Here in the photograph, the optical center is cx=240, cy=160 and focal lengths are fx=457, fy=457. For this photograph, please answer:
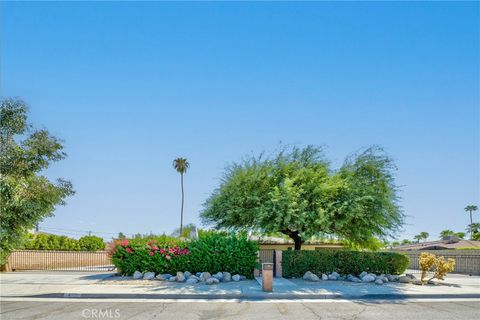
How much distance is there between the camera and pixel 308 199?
69.0 feet

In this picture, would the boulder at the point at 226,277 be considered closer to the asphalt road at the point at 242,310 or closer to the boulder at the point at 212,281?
the boulder at the point at 212,281

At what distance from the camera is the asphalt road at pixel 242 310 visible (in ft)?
38.3

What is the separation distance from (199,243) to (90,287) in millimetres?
5464

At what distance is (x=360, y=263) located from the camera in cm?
2128

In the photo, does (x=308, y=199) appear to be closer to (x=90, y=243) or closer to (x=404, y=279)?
(x=404, y=279)

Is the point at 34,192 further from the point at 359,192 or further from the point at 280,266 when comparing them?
the point at 359,192

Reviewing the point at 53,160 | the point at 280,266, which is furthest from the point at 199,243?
the point at 53,160

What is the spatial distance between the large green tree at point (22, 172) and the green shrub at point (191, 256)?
420cm

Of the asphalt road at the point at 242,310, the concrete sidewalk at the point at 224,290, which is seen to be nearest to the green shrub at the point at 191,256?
the concrete sidewalk at the point at 224,290

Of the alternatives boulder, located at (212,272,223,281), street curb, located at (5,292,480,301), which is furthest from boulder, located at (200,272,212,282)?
street curb, located at (5,292,480,301)

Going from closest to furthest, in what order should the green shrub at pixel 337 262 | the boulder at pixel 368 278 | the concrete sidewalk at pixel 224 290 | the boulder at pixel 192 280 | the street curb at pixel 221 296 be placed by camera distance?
the street curb at pixel 221 296 → the concrete sidewalk at pixel 224 290 → the boulder at pixel 192 280 → the boulder at pixel 368 278 → the green shrub at pixel 337 262

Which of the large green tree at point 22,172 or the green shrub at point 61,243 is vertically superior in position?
the large green tree at point 22,172

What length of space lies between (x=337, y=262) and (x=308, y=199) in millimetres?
3242

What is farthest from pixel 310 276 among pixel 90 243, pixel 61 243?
pixel 90 243
